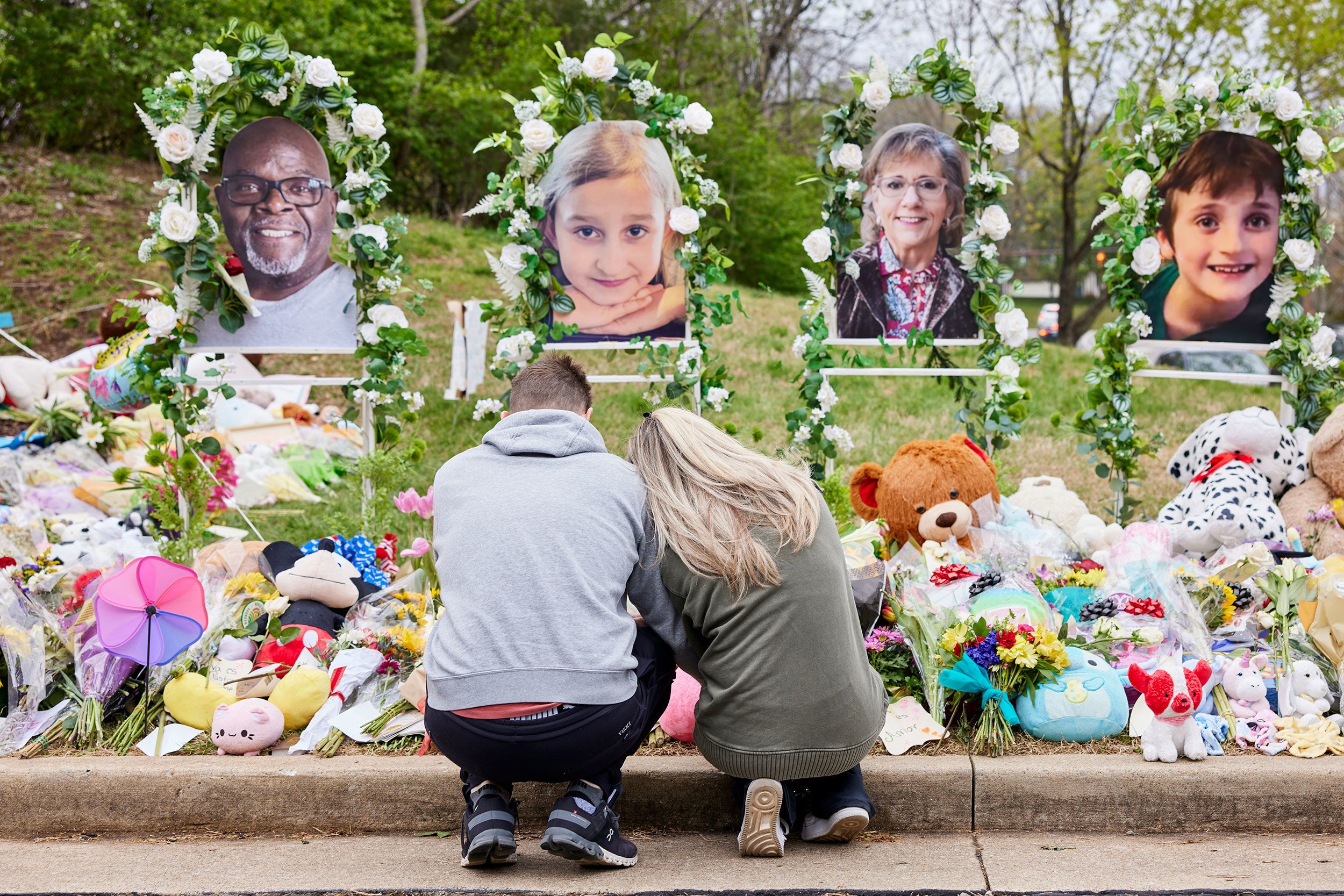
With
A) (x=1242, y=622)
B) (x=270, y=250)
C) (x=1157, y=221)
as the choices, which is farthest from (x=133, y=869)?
(x=1157, y=221)

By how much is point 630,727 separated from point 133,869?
1347 millimetres

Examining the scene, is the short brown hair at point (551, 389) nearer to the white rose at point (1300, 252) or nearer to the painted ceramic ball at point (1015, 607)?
the painted ceramic ball at point (1015, 607)

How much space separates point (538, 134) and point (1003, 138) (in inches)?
86.4

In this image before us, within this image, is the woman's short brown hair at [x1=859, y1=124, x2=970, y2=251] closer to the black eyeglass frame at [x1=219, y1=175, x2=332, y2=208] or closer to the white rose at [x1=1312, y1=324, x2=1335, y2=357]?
the white rose at [x1=1312, y1=324, x2=1335, y2=357]

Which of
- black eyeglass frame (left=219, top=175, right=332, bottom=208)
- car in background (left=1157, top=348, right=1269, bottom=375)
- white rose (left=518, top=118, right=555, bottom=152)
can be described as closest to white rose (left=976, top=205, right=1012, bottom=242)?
white rose (left=518, top=118, right=555, bottom=152)

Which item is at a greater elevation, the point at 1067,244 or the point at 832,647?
the point at 1067,244

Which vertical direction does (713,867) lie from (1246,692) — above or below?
below

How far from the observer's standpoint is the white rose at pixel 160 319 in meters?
4.62

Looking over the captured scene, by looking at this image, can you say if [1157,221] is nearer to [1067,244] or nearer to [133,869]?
[133,869]

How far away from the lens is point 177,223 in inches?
179

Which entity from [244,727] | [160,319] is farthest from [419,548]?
[160,319]

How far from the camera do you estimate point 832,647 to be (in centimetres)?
264

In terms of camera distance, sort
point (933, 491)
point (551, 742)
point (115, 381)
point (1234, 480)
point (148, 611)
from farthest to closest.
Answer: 1. point (115, 381)
2. point (1234, 480)
3. point (933, 491)
4. point (148, 611)
5. point (551, 742)

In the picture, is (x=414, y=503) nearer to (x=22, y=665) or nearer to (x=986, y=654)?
(x=22, y=665)
